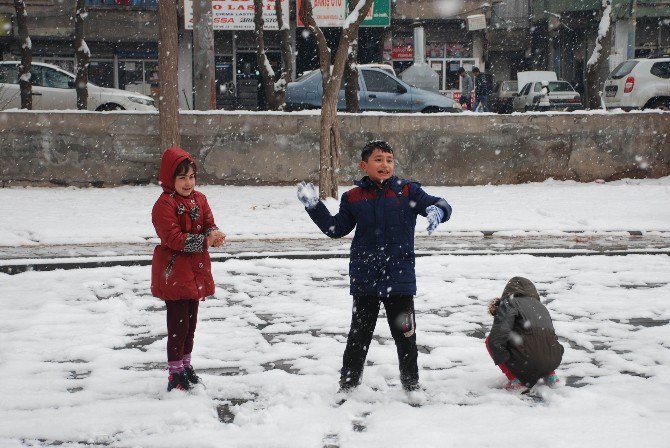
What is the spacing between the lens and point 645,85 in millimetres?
21453

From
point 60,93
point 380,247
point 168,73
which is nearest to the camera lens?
point 380,247

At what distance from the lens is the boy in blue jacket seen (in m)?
4.71

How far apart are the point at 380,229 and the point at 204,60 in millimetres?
15045

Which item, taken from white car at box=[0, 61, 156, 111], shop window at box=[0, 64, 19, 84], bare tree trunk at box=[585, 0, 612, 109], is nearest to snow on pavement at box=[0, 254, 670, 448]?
bare tree trunk at box=[585, 0, 612, 109]

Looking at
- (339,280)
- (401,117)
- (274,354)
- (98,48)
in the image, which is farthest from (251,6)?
(274,354)

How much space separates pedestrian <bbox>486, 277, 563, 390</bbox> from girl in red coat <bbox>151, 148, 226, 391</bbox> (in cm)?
154

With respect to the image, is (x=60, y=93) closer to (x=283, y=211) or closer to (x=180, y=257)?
(x=283, y=211)

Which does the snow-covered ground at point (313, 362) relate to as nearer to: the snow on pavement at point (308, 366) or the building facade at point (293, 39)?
the snow on pavement at point (308, 366)

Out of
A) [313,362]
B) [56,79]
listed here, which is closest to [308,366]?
[313,362]

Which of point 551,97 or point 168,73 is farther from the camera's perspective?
point 551,97

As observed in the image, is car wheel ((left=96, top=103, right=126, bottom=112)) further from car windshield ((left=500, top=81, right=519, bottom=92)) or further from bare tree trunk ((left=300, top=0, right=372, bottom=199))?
car windshield ((left=500, top=81, right=519, bottom=92))

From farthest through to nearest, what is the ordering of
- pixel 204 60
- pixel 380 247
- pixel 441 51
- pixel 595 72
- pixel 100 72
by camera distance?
pixel 441 51, pixel 100 72, pixel 595 72, pixel 204 60, pixel 380 247

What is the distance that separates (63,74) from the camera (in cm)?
2158

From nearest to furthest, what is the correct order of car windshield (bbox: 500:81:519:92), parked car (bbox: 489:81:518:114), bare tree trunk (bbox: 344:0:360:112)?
bare tree trunk (bbox: 344:0:360:112), parked car (bbox: 489:81:518:114), car windshield (bbox: 500:81:519:92)
